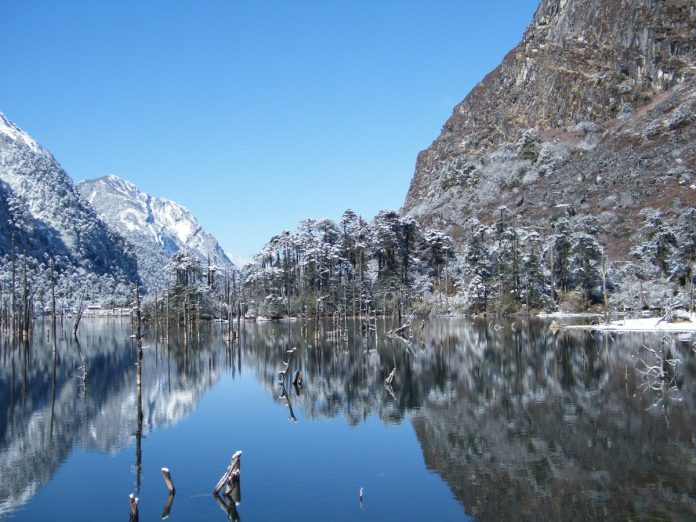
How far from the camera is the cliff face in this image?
136m

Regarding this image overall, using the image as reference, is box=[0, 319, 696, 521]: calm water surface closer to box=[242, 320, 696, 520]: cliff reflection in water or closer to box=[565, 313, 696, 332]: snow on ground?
box=[242, 320, 696, 520]: cliff reflection in water

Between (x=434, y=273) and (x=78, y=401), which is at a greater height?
(x=434, y=273)

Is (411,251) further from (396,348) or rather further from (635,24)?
(635,24)

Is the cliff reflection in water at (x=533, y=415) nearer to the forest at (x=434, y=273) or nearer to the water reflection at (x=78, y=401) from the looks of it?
the water reflection at (x=78, y=401)

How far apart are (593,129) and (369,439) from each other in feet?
506

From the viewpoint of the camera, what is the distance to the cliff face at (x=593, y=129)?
447ft

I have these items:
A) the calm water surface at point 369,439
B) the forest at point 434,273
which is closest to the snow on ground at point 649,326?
the forest at point 434,273

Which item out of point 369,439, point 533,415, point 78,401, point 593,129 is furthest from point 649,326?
point 593,129

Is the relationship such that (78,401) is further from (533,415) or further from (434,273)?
(434,273)

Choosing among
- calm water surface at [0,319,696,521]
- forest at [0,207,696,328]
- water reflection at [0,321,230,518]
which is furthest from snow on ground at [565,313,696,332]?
water reflection at [0,321,230,518]

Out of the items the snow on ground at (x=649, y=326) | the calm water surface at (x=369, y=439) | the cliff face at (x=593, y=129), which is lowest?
the calm water surface at (x=369, y=439)

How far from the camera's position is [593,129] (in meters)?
166

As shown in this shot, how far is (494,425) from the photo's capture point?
1265 inches

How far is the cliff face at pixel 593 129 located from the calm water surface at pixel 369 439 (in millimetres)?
85817
